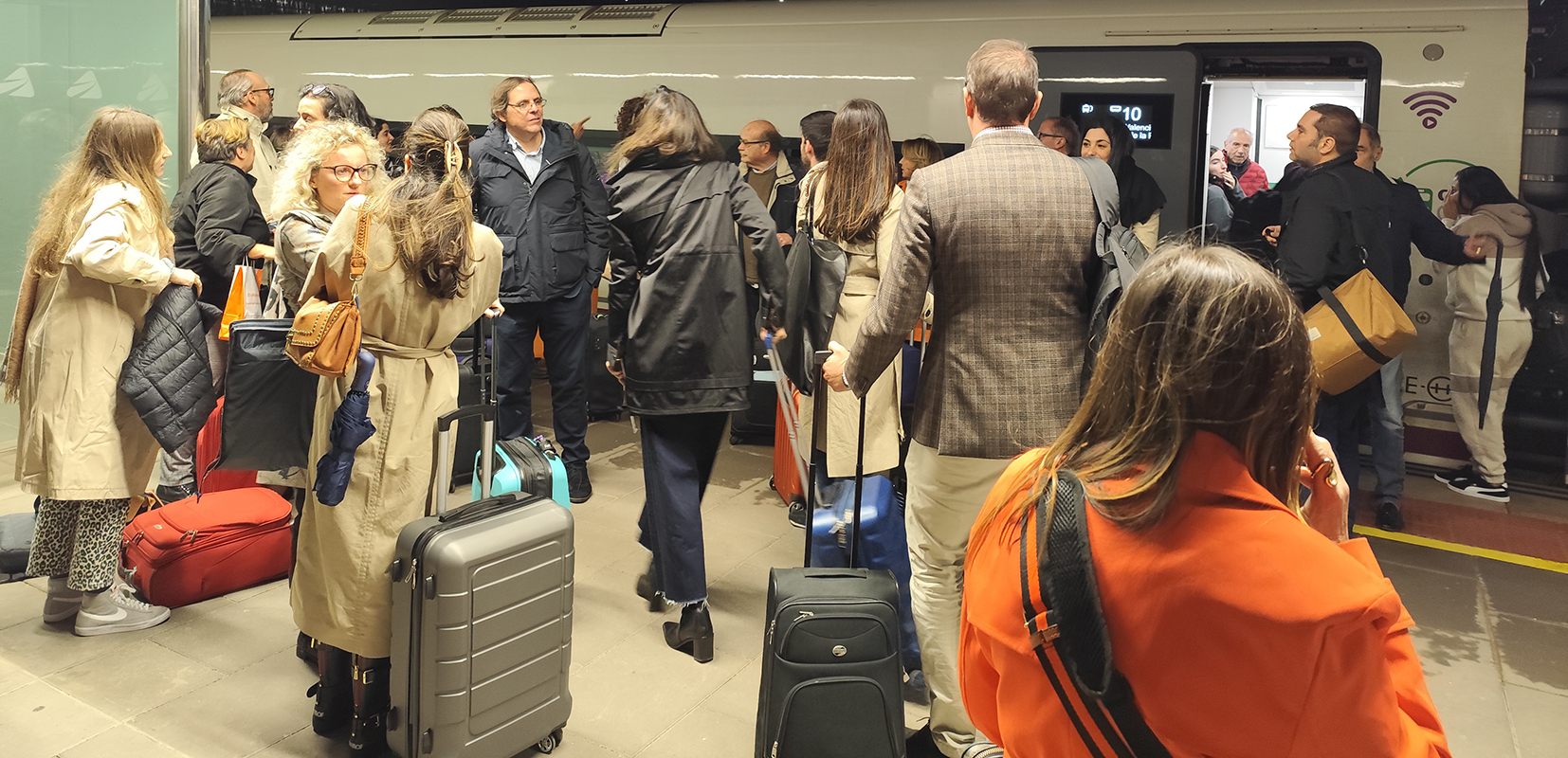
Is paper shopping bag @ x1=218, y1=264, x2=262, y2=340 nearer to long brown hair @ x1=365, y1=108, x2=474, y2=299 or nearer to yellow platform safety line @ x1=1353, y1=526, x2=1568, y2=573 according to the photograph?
long brown hair @ x1=365, y1=108, x2=474, y2=299

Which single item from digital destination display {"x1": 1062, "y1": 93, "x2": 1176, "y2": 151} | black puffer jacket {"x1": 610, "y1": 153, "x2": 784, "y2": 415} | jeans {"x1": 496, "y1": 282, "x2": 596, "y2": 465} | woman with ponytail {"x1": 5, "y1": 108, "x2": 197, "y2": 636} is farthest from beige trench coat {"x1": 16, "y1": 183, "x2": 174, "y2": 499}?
digital destination display {"x1": 1062, "y1": 93, "x2": 1176, "y2": 151}

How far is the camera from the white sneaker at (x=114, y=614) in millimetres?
3518

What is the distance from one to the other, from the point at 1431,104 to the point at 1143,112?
1370 mm

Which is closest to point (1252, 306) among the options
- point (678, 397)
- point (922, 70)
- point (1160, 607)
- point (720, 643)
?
point (1160, 607)

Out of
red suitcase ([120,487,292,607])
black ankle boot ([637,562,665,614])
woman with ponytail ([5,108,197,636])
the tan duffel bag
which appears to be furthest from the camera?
the tan duffel bag

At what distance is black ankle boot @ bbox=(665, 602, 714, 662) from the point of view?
348cm

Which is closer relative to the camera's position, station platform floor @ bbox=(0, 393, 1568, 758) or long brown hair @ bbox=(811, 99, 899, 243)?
station platform floor @ bbox=(0, 393, 1568, 758)

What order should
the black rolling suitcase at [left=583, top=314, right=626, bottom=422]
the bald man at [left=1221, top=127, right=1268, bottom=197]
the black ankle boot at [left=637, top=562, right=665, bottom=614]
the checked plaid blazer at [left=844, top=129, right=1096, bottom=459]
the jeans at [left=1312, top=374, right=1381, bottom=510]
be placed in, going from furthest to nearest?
1. the bald man at [left=1221, top=127, right=1268, bottom=197]
2. the black rolling suitcase at [left=583, top=314, right=626, bottom=422]
3. the jeans at [left=1312, top=374, right=1381, bottom=510]
4. the black ankle boot at [left=637, top=562, right=665, bottom=614]
5. the checked plaid blazer at [left=844, top=129, right=1096, bottom=459]

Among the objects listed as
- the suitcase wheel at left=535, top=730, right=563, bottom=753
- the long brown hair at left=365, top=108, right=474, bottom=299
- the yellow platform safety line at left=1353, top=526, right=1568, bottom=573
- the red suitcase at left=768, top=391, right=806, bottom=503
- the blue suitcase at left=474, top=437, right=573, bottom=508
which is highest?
the long brown hair at left=365, top=108, right=474, bottom=299

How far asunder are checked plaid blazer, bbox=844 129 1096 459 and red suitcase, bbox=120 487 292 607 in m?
2.45

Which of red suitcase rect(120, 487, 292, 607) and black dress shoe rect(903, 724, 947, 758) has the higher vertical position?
red suitcase rect(120, 487, 292, 607)

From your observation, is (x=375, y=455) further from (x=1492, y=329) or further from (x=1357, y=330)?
(x=1492, y=329)

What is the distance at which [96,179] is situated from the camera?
336 cm

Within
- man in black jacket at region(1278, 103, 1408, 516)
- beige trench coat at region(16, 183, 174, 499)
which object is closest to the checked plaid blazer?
beige trench coat at region(16, 183, 174, 499)
